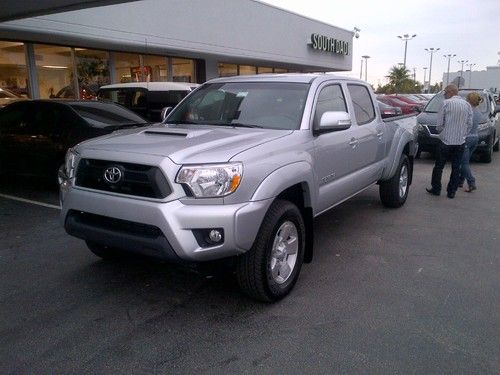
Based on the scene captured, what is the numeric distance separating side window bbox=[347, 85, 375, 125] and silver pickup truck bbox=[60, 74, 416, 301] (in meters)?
0.54

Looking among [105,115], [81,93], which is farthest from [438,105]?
[81,93]

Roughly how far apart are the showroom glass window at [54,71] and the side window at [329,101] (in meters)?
11.6

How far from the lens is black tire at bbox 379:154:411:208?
672 cm

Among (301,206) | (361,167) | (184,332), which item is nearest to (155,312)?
(184,332)

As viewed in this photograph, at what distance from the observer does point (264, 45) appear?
20859mm

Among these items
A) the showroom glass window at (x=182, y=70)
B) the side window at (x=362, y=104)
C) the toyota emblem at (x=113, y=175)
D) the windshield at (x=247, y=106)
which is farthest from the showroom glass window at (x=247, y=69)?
the toyota emblem at (x=113, y=175)

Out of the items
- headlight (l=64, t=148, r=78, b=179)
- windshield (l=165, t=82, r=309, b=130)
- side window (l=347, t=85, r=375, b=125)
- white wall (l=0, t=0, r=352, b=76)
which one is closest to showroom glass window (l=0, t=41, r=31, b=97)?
white wall (l=0, t=0, r=352, b=76)

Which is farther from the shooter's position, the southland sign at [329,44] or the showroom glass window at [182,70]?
the southland sign at [329,44]

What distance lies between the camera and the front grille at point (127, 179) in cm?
333

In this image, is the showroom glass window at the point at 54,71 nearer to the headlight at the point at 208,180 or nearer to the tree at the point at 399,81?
the headlight at the point at 208,180

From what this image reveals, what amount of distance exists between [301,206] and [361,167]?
1571 mm

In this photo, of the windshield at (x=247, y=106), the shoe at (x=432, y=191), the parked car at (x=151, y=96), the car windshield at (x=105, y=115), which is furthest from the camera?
the parked car at (x=151, y=96)

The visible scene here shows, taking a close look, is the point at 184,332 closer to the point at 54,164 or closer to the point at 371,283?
the point at 371,283

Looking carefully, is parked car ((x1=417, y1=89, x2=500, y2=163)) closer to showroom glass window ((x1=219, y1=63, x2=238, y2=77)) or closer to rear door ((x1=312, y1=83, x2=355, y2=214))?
rear door ((x1=312, y1=83, x2=355, y2=214))
